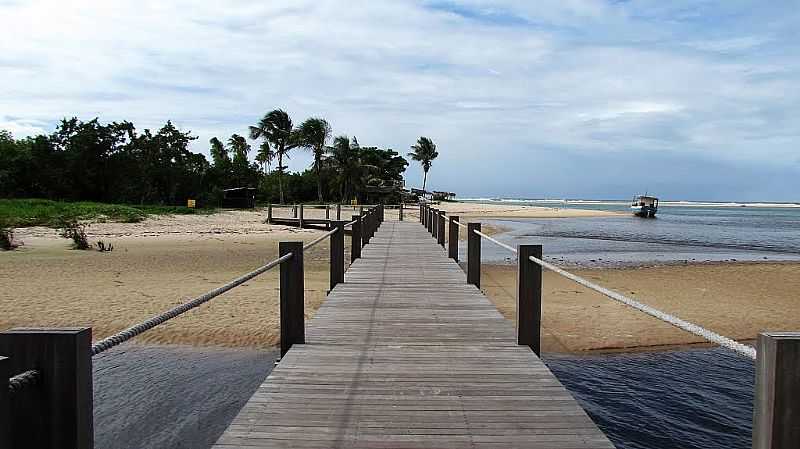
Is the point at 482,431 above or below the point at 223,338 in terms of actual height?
above

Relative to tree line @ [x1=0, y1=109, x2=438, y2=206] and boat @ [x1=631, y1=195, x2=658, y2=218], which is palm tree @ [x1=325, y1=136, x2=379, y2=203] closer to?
tree line @ [x1=0, y1=109, x2=438, y2=206]

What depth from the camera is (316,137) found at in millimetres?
60875

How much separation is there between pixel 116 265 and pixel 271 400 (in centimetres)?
1461

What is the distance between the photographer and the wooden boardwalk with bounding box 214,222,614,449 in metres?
3.18

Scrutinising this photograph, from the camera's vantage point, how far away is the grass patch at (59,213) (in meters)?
27.2

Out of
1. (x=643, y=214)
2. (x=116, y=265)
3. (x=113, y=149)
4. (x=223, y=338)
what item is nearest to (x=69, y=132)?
(x=113, y=149)

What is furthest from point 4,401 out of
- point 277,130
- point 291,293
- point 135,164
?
point 277,130

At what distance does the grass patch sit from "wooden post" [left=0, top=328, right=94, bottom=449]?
2760 centimetres

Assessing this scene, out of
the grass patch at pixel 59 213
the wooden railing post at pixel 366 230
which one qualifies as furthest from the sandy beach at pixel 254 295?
the grass patch at pixel 59 213

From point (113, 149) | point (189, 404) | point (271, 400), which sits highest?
point (113, 149)

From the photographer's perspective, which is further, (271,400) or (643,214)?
(643,214)

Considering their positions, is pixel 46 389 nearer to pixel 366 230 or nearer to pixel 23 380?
pixel 23 380

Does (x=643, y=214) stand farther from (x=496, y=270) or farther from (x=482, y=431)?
(x=482, y=431)

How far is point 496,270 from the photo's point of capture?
1773cm
